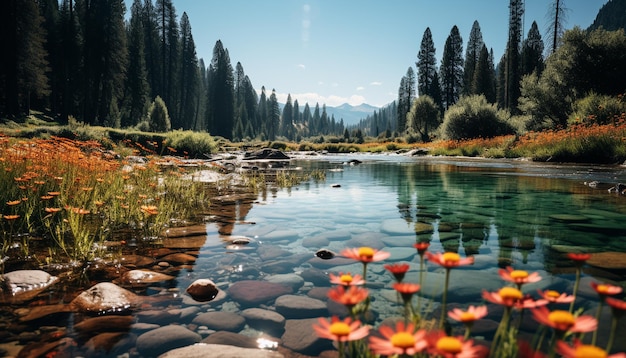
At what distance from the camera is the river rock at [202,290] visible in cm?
276

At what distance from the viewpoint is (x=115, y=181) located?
5500mm

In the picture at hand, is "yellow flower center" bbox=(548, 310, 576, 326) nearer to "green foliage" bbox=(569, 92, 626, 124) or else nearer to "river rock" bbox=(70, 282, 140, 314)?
"river rock" bbox=(70, 282, 140, 314)

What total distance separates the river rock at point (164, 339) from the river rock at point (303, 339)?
1.84 ft

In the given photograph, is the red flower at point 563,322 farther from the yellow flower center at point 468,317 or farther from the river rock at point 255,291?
the river rock at point 255,291

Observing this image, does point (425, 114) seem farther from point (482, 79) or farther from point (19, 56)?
point (19, 56)

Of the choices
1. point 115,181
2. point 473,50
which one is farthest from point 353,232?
point 473,50

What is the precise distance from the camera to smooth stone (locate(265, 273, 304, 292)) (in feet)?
10.00

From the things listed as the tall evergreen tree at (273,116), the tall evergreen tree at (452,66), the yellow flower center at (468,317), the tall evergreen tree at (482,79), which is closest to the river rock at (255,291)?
the yellow flower center at (468,317)

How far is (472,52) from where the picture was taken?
5766 centimetres

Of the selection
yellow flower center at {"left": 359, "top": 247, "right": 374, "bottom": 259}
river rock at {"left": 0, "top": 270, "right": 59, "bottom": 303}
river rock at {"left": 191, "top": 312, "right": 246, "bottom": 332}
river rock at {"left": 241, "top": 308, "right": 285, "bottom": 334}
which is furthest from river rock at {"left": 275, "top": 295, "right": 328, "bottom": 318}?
river rock at {"left": 0, "top": 270, "right": 59, "bottom": 303}

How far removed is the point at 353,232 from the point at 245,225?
159cm

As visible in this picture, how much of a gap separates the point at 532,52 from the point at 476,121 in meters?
31.4

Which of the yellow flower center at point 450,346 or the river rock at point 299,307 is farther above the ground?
the yellow flower center at point 450,346

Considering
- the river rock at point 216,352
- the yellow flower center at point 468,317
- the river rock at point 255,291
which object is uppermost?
the yellow flower center at point 468,317
